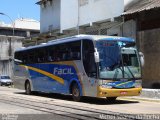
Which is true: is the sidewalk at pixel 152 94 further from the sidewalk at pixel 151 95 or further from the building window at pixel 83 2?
the building window at pixel 83 2

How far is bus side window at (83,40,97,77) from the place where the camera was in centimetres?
2002

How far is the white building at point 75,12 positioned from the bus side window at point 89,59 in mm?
12735

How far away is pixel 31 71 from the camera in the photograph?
27.9m

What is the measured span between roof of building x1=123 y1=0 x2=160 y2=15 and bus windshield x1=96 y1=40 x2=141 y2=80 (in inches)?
331

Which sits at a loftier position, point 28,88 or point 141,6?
point 141,6

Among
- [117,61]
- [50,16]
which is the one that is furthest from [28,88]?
[50,16]

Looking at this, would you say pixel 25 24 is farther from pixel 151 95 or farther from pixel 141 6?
pixel 151 95

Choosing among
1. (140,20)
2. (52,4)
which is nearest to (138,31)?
(140,20)

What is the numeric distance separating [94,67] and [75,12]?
20.8 m

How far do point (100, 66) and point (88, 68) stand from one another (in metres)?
1.13

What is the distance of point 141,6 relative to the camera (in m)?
30.8

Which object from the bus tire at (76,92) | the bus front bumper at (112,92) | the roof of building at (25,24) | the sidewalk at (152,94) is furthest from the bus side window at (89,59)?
the roof of building at (25,24)

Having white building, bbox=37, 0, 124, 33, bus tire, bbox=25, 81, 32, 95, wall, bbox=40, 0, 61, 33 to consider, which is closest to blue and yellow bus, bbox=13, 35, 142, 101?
bus tire, bbox=25, 81, 32, 95

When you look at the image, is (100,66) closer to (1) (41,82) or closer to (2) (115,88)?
(2) (115,88)
